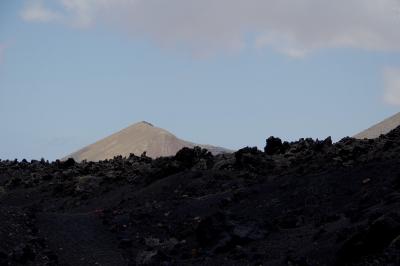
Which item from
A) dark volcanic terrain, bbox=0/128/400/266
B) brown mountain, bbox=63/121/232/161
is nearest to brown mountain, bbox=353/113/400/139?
brown mountain, bbox=63/121/232/161

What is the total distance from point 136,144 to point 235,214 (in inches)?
4817

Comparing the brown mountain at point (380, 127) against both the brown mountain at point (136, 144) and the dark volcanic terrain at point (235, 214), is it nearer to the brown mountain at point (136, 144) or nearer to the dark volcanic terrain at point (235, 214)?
the brown mountain at point (136, 144)

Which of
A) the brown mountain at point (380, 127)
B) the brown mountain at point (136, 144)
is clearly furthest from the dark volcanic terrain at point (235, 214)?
the brown mountain at point (380, 127)

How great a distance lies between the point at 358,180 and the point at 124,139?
13035cm

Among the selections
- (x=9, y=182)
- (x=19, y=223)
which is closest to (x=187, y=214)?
(x=19, y=223)

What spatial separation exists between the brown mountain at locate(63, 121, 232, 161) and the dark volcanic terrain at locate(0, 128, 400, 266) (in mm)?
106164

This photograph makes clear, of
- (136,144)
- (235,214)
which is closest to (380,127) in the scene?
(136,144)

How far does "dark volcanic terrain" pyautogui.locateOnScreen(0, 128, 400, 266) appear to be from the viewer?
1509 cm

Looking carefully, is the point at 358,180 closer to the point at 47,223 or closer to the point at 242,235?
the point at 242,235

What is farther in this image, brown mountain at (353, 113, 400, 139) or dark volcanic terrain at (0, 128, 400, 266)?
brown mountain at (353, 113, 400, 139)

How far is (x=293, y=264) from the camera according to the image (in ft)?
45.3

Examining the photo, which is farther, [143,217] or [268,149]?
[268,149]

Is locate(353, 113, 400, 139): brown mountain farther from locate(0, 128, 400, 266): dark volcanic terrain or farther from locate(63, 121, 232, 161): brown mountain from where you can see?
locate(0, 128, 400, 266): dark volcanic terrain

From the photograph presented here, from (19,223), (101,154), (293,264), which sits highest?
(101,154)
